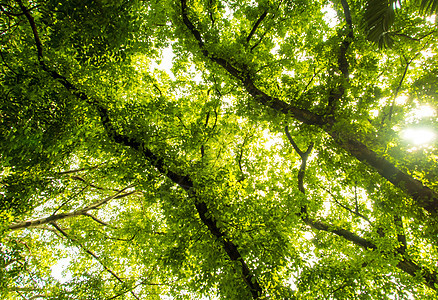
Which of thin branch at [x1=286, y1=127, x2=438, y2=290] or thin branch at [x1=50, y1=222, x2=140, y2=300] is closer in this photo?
thin branch at [x1=286, y1=127, x2=438, y2=290]

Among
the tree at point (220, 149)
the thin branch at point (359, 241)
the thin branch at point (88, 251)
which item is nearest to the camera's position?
the tree at point (220, 149)

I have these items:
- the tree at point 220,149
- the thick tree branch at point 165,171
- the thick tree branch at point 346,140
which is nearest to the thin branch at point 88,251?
the tree at point 220,149

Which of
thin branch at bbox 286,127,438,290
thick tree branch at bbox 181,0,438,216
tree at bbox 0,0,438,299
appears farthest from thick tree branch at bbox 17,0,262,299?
thick tree branch at bbox 181,0,438,216

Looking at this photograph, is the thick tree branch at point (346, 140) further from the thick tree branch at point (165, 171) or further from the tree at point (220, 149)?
the thick tree branch at point (165, 171)

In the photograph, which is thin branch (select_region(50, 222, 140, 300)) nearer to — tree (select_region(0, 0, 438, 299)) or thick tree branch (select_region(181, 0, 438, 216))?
tree (select_region(0, 0, 438, 299))

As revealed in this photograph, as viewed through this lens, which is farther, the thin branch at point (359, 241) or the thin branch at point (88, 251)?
the thin branch at point (88, 251)

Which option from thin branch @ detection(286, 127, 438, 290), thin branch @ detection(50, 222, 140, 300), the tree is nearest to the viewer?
the tree

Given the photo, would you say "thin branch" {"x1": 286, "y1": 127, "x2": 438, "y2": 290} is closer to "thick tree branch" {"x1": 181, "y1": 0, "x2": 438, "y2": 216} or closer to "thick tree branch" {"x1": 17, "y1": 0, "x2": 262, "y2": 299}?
"thick tree branch" {"x1": 181, "y1": 0, "x2": 438, "y2": 216}

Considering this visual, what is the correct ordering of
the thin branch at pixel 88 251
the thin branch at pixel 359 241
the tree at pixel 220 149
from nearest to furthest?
the tree at pixel 220 149 → the thin branch at pixel 359 241 → the thin branch at pixel 88 251

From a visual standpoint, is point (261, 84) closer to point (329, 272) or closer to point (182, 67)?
point (182, 67)

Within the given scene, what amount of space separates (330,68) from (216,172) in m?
4.81

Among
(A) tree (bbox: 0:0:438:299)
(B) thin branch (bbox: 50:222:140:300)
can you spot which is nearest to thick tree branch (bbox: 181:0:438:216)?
(A) tree (bbox: 0:0:438:299)

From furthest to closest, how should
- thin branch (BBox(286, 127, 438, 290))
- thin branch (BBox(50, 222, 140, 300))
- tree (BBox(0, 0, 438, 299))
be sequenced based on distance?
thin branch (BBox(50, 222, 140, 300)) → thin branch (BBox(286, 127, 438, 290)) → tree (BBox(0, 0, 438, 299))

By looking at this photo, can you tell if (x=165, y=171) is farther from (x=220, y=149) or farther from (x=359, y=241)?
(x=359, y=241)
